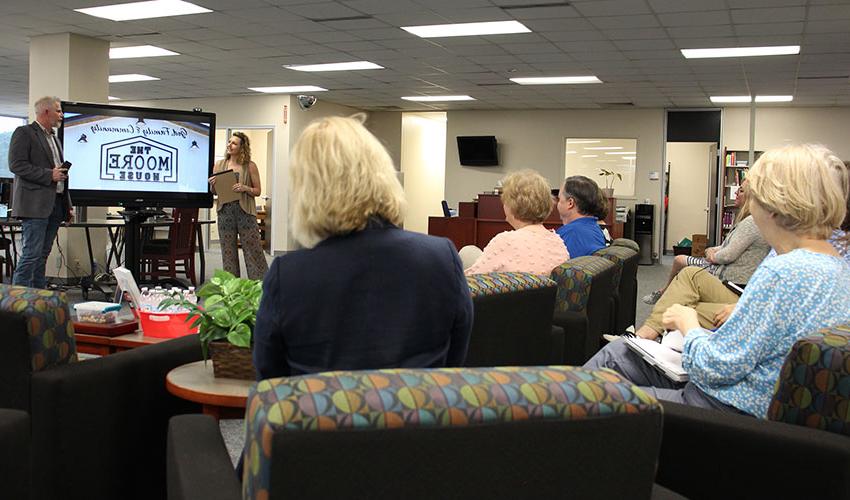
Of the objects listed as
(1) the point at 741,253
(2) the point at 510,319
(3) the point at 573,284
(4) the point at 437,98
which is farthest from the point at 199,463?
(4) the point at 437,98

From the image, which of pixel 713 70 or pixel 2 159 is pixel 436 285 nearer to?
pixel 713 70

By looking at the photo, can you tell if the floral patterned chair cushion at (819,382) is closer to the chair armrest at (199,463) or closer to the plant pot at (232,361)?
the chair armrest at (199,463)

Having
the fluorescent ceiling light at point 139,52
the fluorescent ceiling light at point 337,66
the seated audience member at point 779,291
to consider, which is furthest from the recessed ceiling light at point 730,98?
the seated audience member at point 779,291

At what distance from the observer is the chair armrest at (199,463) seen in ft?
4.25

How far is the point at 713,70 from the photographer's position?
10.1 m

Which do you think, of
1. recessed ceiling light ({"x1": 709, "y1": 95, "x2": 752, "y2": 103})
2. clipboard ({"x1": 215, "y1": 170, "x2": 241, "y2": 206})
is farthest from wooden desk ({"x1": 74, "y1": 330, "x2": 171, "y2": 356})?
recessed ceiling light ({"x1": 709, "y1": 95, "x2": 752, "y2": 103})

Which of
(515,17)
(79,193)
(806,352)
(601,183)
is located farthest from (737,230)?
(601,183)

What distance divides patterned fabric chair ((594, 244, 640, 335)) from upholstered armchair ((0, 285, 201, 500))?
2803 millimetres

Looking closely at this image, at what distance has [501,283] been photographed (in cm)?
266

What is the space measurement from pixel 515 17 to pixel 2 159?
50.9 ft

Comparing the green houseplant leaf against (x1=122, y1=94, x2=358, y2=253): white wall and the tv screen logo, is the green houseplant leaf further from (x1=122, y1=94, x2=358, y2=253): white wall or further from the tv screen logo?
(x1=122, y1=94, x2=358, y2=253): white wall

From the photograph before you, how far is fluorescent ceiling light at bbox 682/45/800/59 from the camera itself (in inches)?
339

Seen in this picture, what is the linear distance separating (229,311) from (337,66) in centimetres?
910

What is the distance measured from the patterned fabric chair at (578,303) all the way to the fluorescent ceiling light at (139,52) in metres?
7.63
